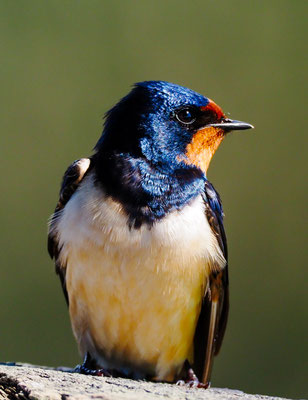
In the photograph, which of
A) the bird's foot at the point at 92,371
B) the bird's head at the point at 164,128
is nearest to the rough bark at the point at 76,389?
the bird's foot at the point at 92,371

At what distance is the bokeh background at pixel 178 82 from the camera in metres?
4.66

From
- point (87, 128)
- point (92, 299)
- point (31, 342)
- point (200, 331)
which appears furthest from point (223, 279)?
point (87, 128)

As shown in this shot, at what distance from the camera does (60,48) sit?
5441 mm

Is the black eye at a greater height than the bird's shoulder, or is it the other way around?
the black eye

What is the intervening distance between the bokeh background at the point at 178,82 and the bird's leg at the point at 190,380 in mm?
1639

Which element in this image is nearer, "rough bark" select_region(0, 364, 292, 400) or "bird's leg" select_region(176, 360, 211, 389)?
"rough bark" select_region(0, 364, 292, 400)

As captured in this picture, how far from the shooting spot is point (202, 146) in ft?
9.16

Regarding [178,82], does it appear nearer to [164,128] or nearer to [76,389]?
[164,128]

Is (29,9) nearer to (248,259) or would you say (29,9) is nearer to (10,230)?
(10,230)

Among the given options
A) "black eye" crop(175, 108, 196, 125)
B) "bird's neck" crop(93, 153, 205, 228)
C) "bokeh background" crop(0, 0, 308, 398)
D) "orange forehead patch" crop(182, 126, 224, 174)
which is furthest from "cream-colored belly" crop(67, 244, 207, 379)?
"bokeh background" crop(0, 0, 308, 398)

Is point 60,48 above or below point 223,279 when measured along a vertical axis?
above

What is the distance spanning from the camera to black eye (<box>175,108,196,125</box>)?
9.12 feet

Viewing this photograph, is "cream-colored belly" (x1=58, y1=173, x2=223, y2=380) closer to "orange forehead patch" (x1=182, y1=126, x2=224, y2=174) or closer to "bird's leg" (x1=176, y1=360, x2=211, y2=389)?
"bird's leg" (x1=176, y1=360, x2=211, y2=389)

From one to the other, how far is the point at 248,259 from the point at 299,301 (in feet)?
1.03
